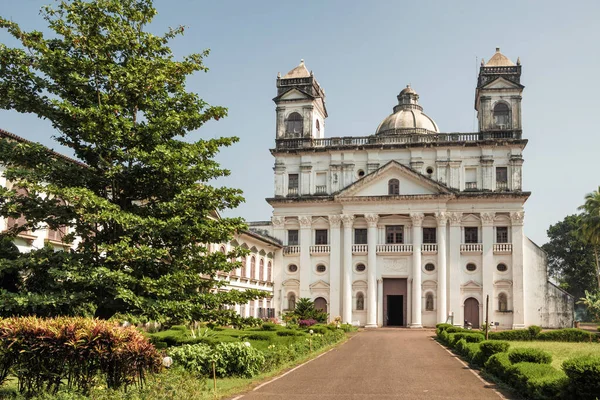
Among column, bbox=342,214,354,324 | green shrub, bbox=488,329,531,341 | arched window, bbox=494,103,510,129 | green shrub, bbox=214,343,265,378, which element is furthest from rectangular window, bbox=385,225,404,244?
green shrub, bbox=214,343,265,378

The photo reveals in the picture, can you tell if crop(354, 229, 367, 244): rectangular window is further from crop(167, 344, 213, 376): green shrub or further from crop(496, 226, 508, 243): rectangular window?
crop(167, 344, 213, 376): green shrub

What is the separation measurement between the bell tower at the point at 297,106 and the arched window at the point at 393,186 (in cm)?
802

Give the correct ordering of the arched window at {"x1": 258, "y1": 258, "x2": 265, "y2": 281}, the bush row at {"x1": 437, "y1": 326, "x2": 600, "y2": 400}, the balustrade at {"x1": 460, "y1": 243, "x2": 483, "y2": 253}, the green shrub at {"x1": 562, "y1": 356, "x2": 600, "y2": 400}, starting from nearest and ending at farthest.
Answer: the green shrub at {"x1": 562, "y1": 356, "x2": 600, "y2": 400}
the bush row at {"x1": 437, "y1": 326, "x2": 600, "y2": 400}
the balustrade at {"x1": 460, "y1": 243, "x2": 483, "y2": 253}
the arched window at {"x1": 258, "y1": 258, "x2": 265, "y2": 281}

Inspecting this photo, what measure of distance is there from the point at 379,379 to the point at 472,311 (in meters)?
35.0

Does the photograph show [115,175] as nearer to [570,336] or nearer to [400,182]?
[570,336]

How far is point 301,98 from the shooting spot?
181ft

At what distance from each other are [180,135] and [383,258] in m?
36.7

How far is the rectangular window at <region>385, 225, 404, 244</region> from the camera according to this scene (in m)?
52.4

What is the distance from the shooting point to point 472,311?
50.5 meters

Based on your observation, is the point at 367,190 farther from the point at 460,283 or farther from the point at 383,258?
the point at 460,283

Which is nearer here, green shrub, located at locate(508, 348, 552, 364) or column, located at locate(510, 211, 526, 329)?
green shrub, located at locate(508, 348, 552, 364)

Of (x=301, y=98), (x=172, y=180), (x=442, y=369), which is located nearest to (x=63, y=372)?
(x=172, y=180)

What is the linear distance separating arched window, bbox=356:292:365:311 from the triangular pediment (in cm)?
800

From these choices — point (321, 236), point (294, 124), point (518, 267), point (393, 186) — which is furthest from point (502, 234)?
point (294, 124)
